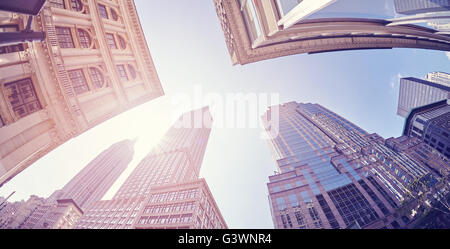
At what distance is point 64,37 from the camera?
42.4ft

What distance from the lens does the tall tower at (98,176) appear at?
380 ft

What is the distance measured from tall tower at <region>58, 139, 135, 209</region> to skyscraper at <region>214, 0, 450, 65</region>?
149430 mm

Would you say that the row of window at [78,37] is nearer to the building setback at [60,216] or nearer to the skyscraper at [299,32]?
the skyscraper at [299,32]

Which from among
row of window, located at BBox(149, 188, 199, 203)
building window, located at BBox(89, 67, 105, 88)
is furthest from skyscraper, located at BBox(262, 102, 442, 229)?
building window, located at BBox(89, 67, 105, 88)

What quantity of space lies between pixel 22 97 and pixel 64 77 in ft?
8.13

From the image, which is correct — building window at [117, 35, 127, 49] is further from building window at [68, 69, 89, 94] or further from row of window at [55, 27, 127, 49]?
building window at [68, 69, 89, 94]

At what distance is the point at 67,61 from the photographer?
12.3 m

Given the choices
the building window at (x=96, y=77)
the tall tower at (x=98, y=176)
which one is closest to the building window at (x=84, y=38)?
the building window at (x=96, y=77)

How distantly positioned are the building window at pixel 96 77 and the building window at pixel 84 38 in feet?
6.53

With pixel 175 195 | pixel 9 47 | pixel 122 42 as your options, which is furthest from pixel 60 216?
pixel 9 47

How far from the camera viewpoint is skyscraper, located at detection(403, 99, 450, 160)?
188 feet

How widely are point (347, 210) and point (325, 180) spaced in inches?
367
